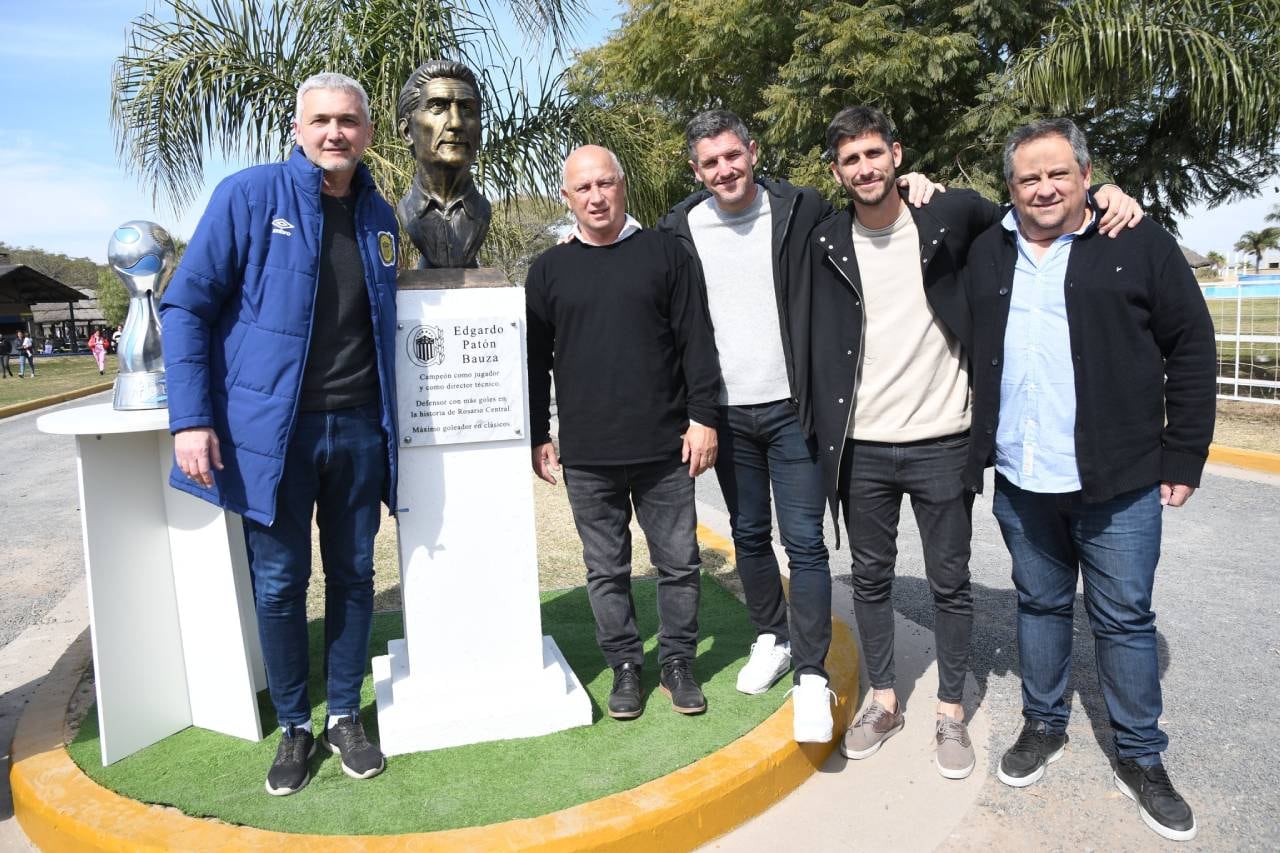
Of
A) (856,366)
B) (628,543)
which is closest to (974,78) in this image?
(856,366)

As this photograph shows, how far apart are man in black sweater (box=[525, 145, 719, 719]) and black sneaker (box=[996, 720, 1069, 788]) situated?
3.35 feet

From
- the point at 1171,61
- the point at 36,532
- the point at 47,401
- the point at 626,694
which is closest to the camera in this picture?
the point at 626,694

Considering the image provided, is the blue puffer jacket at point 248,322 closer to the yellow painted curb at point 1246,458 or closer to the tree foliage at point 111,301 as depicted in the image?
the yellow painted curb at point 1246,458

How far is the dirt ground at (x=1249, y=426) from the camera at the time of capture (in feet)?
28.0

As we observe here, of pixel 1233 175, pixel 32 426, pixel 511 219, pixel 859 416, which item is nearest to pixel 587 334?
pixel 859 416

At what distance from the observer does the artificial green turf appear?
2.64 m

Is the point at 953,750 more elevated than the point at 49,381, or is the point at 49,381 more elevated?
the point at 49,381

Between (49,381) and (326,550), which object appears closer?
(326,550)

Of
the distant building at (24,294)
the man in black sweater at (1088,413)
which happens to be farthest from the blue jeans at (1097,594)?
the distant building at (24,294)

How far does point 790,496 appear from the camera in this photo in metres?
3.16

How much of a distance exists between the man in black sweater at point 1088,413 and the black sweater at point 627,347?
926mm

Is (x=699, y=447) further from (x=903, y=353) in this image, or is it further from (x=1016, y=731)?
(x=1016, y=731)

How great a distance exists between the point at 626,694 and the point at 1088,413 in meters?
1.81

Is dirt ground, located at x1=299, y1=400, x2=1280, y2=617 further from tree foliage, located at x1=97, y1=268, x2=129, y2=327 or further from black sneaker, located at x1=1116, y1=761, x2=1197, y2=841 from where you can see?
tree foliage, located at x1=97, y1=268, x2=129, y2=327
